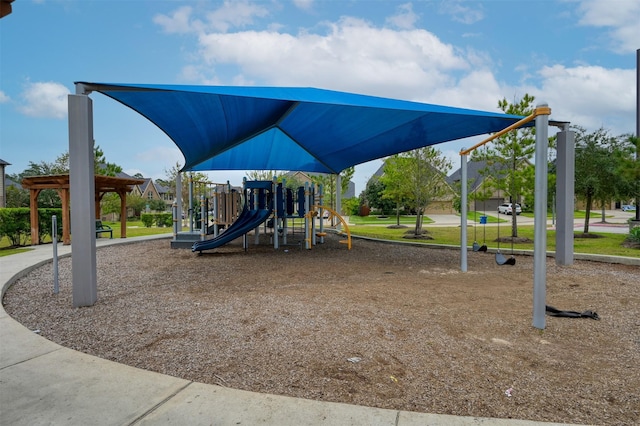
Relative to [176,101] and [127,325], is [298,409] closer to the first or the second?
[127,325]

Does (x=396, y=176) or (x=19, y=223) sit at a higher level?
(x=396, y=176)

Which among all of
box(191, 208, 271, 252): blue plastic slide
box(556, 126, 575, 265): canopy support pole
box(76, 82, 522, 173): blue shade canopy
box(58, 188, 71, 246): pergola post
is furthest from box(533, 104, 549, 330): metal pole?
box(58, 188, 71, 246): pergola post

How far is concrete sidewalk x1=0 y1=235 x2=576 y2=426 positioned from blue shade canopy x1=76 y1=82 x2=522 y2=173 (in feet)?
12.1

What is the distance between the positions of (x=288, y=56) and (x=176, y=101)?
2.48 metres

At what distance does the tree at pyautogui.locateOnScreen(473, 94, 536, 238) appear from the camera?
510 inches

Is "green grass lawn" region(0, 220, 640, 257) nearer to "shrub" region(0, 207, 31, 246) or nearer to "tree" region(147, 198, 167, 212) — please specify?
"shrub" region(0, 207, 31, 246)

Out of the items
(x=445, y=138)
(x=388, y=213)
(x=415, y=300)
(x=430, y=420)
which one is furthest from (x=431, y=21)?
(x=388, y=213)

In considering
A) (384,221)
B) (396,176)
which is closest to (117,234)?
(396,176)

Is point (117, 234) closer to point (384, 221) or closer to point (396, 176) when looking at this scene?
point (396, 176)

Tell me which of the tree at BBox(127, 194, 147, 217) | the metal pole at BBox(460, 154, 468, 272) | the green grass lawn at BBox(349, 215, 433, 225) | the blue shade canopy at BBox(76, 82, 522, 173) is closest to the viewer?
the blue shade canopy at BBox(76, 82, 522, 173)

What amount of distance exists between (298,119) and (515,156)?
8883 mm

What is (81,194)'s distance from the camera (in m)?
4.68

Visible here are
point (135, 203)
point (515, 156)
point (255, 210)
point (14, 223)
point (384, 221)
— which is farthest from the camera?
point (135, 203)

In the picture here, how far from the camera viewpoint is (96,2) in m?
7.01
